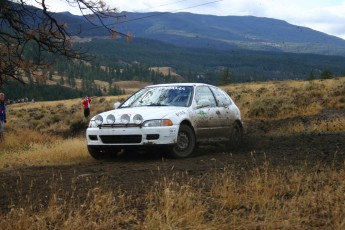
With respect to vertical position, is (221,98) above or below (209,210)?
above

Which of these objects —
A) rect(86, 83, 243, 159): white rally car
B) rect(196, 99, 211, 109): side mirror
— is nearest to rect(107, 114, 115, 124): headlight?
rect(86, 83, 243, 159): white rally car

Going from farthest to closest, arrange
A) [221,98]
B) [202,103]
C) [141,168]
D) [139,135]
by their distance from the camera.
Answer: [221,98], [202,103], [139,135], [141,168]

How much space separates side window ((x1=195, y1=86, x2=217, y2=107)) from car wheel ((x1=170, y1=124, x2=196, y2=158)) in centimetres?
99

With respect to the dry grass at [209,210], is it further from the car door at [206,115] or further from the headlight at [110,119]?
the car door at [206,115]

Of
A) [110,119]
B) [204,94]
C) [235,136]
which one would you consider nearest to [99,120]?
[110,119]

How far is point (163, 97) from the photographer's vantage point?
10.3 m

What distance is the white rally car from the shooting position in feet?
29.8

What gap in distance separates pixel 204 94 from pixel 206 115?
2.16ft

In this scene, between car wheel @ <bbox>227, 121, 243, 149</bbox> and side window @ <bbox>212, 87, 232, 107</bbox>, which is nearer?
side window @ <bbox>212, 87, 232, 107</bbox>

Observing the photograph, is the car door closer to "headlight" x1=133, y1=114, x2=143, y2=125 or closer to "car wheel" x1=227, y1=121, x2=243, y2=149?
"car wheel" x1=227, y1=121, x2=243, y2=149

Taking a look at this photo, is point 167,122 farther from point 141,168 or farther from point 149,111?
point 141,168

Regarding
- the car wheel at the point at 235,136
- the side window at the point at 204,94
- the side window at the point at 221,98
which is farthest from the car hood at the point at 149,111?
the car wheel at the point at 235,136

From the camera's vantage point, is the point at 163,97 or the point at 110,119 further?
the point at 163,97

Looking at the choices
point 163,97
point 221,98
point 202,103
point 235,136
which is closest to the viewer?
point 202,103
